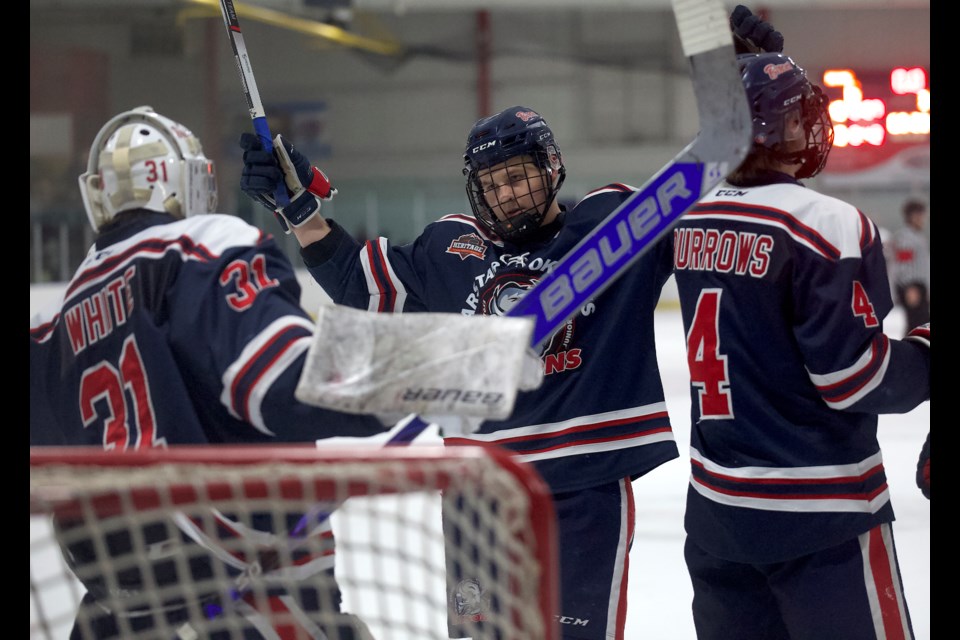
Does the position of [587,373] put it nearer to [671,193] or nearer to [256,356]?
[671,193]

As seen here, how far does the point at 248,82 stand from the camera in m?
1.63

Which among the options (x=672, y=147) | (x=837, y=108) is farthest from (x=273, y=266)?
(x=672, y=147)

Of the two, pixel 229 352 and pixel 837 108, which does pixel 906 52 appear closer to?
pixel 837 108

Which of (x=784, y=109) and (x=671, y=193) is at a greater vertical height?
(x=784, y=109)

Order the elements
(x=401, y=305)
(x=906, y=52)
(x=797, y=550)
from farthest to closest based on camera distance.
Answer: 1. (x=906, y=52)
2. (x=401, y=305)
3. (x=797, y=550)

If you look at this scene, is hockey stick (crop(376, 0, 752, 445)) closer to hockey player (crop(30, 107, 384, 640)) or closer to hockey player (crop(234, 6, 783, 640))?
hockey player (crop(30, 107, 384, 640))

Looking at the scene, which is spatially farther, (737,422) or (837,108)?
(837,108)

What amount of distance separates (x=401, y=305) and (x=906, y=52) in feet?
35.6

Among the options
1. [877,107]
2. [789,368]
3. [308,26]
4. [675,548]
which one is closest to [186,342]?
[789,368]

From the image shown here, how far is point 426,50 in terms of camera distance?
11734 mm

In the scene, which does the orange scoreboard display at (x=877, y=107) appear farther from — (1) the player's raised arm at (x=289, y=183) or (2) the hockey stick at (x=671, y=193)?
(2) the hockey stick at (x=671, y=193)

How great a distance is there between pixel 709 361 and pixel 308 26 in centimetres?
1043

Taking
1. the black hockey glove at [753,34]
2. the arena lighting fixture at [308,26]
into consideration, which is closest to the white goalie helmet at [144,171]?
the black hockey glove at [753,34]

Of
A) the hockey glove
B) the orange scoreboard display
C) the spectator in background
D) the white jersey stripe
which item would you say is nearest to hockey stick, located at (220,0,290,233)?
A: the white jersey stripe
